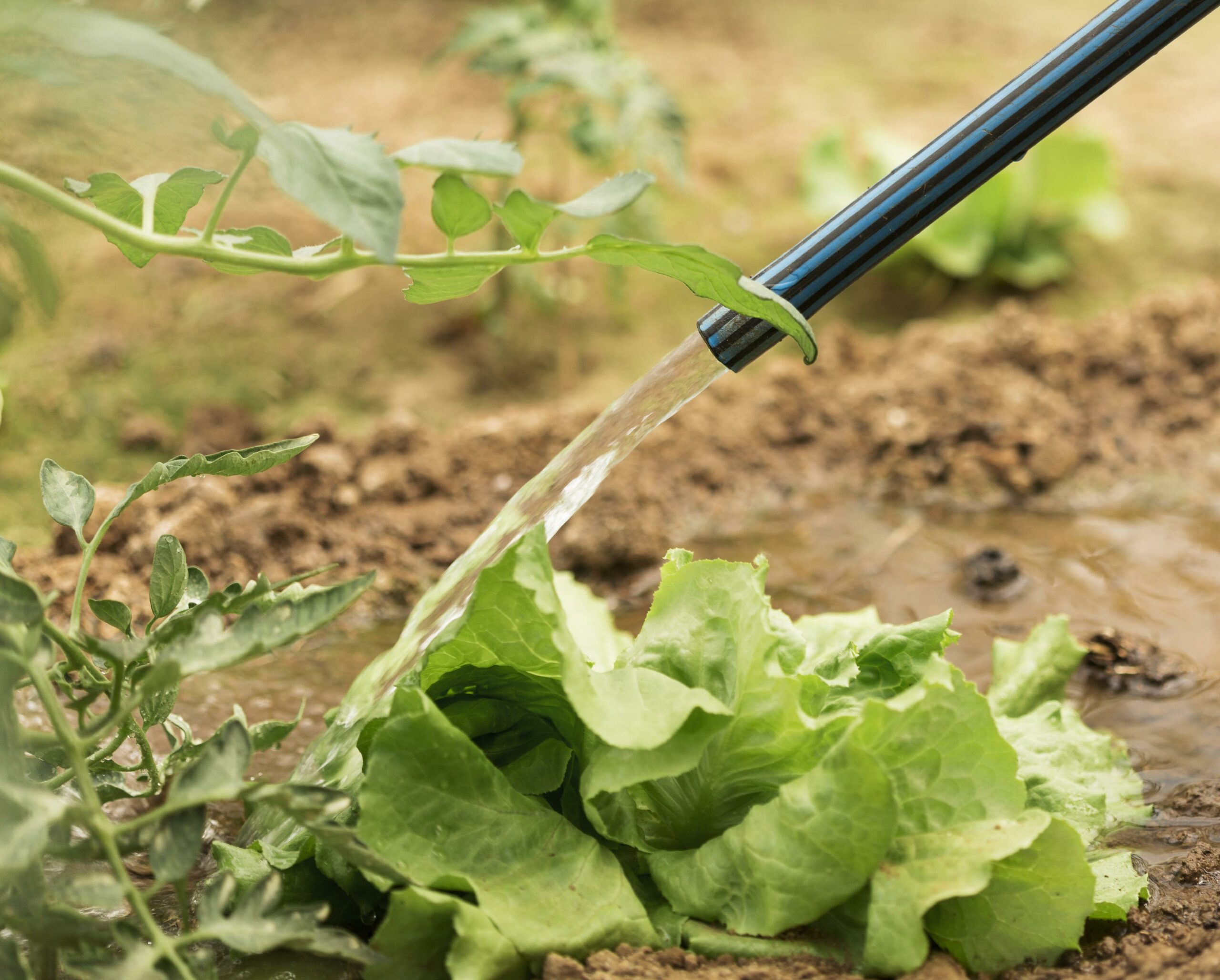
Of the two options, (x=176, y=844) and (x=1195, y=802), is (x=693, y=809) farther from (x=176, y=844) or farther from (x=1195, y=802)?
(x=1195, y=802)

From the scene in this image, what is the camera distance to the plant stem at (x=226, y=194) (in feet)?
3.45

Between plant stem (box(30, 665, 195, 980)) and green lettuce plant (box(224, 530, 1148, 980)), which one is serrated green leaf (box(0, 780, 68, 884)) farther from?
green lettuce plant (box(224, 530, 1148, 980))

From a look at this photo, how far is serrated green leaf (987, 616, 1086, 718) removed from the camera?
202cm

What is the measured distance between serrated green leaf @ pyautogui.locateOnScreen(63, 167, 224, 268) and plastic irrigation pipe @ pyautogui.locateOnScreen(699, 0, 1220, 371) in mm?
660

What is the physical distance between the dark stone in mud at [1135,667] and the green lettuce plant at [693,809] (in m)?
0.78

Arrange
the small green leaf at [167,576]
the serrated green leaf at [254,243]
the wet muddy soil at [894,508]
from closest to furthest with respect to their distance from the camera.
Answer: the serrated green leaf at [254,243] → the small green leaf at [167,576] → the wet muddy soil at [894,508]

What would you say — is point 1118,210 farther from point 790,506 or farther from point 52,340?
point 52,340

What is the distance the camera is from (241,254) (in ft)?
3.81

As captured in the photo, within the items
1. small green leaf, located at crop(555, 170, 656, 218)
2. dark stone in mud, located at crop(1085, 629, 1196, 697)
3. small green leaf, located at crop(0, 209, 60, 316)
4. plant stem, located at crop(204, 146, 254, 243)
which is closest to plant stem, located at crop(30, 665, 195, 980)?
small green leaf, located at crop(0, 209, 60, 316)

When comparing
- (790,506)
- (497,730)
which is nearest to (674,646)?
(497,730)

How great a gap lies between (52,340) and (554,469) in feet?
9.26

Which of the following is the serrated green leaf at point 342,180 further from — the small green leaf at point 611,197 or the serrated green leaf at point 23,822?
the serrated green leaf at point 23,822

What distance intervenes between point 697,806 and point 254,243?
2.85 feet

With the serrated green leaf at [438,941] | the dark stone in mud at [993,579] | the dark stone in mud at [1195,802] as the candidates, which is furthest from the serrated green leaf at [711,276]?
the dark stone in mud at [993,579]
